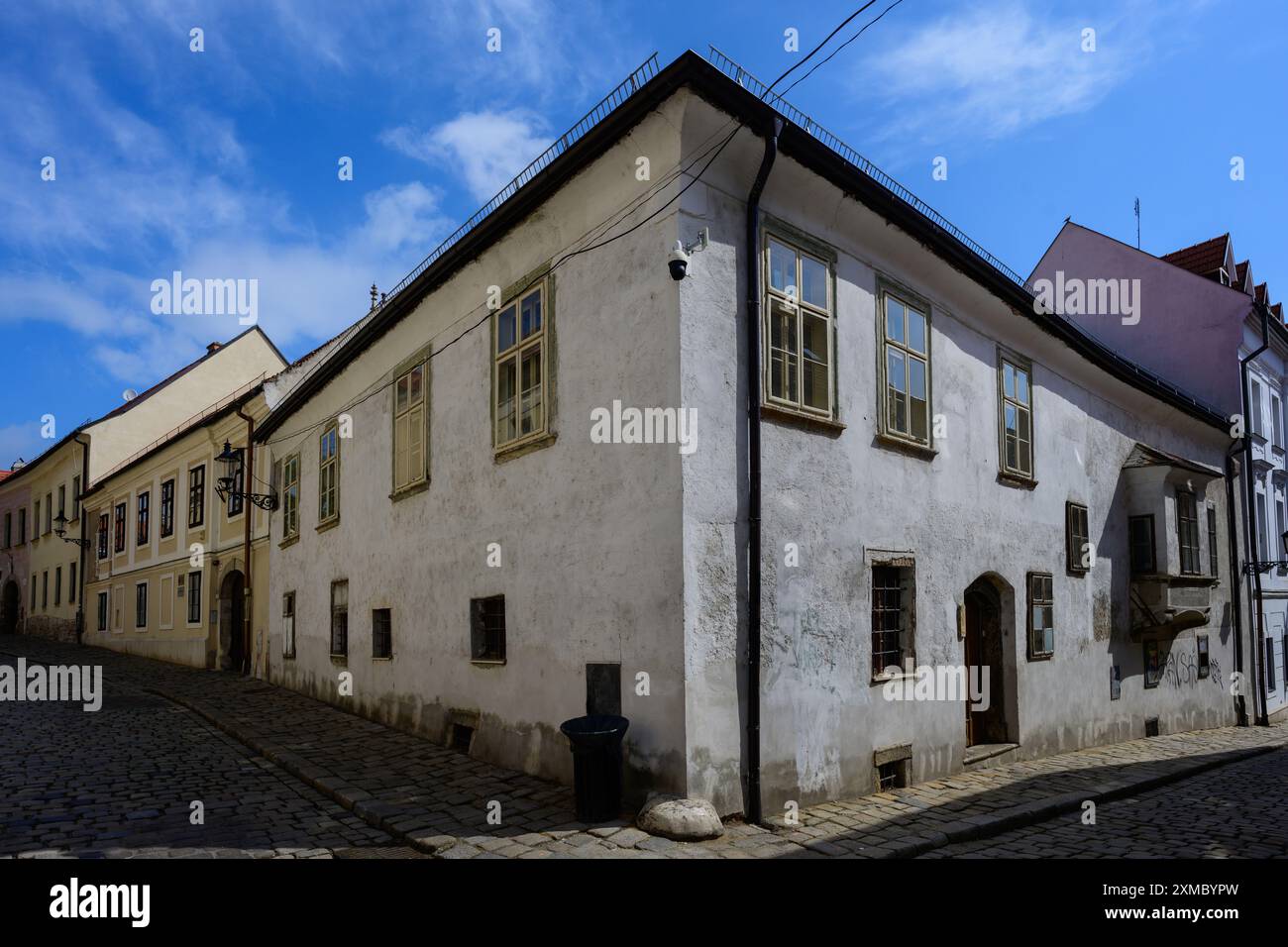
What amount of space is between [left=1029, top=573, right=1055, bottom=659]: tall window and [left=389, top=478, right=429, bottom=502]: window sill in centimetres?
867

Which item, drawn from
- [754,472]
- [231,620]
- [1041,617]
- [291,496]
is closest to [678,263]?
[754,472]

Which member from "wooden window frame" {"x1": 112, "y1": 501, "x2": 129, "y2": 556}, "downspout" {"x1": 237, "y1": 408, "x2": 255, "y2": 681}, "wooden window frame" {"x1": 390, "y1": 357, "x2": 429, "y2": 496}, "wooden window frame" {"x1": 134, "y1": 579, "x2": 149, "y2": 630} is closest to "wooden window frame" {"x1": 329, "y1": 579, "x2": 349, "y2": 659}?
"wooden window frame" {"x1": 390, "y1": 357, "x2": 429, "y2": 496}

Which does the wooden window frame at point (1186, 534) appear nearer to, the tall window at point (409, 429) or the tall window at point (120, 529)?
the tall window at point (409, 429)

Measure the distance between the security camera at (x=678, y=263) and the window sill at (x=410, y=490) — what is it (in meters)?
5.76

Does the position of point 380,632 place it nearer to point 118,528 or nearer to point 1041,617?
point 1041,617

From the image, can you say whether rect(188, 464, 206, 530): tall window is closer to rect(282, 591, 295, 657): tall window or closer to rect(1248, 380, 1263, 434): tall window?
rect(282, 591, 295, 657): tall window

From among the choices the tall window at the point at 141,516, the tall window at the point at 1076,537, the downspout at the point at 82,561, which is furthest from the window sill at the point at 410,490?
the downspout at the point at 82,561

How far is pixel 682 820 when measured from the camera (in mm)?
7043

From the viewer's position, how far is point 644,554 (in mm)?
8008

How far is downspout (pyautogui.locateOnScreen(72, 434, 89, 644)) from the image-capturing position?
106 ft

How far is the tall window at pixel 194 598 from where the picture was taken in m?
23.7
